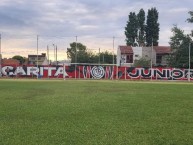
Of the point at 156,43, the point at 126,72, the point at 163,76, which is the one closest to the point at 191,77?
the point at 163,76

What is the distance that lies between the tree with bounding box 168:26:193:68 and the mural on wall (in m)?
8.24

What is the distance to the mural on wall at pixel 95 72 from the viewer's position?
62125 mm

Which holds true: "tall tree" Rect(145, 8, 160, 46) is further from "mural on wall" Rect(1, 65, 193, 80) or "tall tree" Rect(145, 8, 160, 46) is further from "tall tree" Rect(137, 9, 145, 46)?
"mural on wall" Rect(1, 65, 193, 80)

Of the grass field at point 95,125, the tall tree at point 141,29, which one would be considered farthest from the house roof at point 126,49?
the grass field at point 95,125

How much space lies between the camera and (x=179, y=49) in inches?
2921

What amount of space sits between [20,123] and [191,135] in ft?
17.0

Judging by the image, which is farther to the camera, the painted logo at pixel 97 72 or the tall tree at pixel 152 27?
the tall tree at pixel 152 27

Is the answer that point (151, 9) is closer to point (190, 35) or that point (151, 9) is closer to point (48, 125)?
point (190, 35)

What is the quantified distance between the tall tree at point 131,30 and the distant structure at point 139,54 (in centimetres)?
746

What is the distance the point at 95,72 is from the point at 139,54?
103 ft

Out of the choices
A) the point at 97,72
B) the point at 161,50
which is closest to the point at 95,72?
the point at 97,72

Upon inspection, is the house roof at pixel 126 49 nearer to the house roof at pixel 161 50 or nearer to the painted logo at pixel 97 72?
the house roof at pixel 161 50

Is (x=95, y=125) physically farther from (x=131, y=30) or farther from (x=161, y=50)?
(x=131, y=30)

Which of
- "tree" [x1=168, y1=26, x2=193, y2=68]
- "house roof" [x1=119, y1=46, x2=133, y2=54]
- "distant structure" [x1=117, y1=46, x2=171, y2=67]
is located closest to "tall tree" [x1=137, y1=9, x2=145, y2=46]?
"distant structure" [x1=117, y1=46, x2=171, y2=67]
